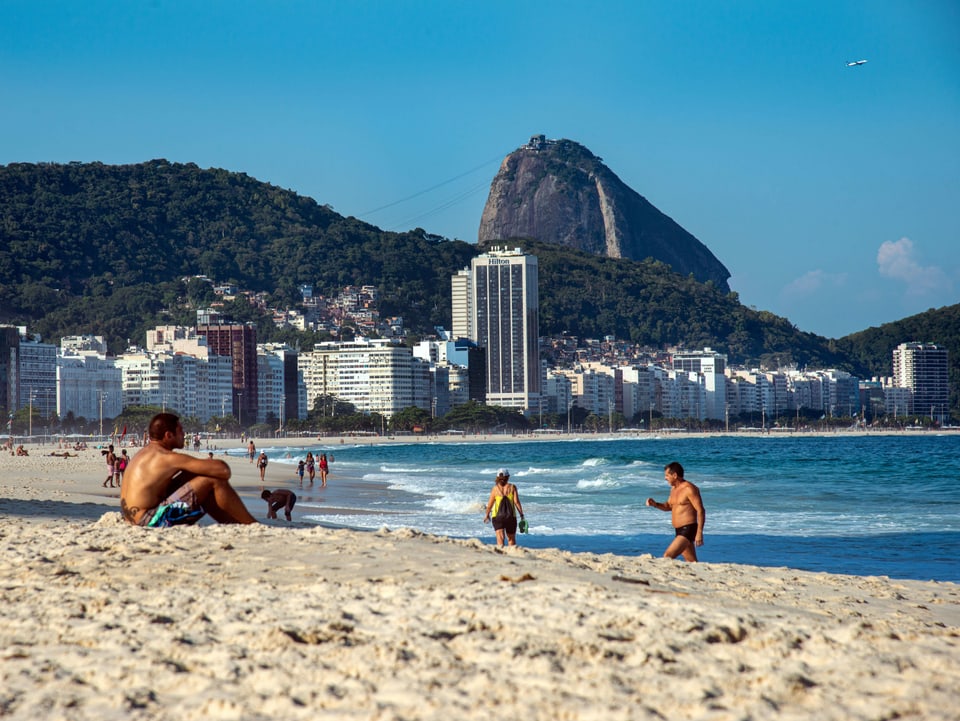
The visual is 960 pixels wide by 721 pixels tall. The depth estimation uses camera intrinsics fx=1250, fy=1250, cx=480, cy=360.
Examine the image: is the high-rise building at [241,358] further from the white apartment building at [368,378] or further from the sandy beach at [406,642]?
the sandy beach at [406,642]

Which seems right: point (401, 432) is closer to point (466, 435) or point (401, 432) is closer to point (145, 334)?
point (466, 435)

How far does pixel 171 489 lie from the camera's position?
9.24 metres

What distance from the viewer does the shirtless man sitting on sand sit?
9.02m

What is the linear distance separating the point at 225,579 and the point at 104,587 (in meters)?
0.68

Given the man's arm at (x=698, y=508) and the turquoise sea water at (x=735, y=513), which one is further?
the turquoise sea water at (x=735, y=513)

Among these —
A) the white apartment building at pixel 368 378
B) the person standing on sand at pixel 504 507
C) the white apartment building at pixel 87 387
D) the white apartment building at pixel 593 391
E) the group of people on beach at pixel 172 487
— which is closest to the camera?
the group of people on beach at pixel 172 487

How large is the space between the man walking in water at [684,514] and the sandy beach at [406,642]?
2133 millimetres

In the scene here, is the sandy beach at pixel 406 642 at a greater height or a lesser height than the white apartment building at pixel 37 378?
lesser

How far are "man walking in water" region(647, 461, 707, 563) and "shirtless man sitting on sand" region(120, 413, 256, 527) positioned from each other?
149 inches

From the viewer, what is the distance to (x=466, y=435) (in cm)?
15525

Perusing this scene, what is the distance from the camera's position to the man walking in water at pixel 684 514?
10.9 m

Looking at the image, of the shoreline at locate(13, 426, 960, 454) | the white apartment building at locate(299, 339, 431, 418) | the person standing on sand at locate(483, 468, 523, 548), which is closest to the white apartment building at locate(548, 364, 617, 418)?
the shoreline at locate(13, 426, 960, 454)

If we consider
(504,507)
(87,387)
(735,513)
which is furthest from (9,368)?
(504,507)

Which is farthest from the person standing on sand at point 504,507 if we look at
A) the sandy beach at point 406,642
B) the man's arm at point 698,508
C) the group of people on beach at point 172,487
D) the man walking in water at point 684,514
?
the sandy beach at point 406,642
